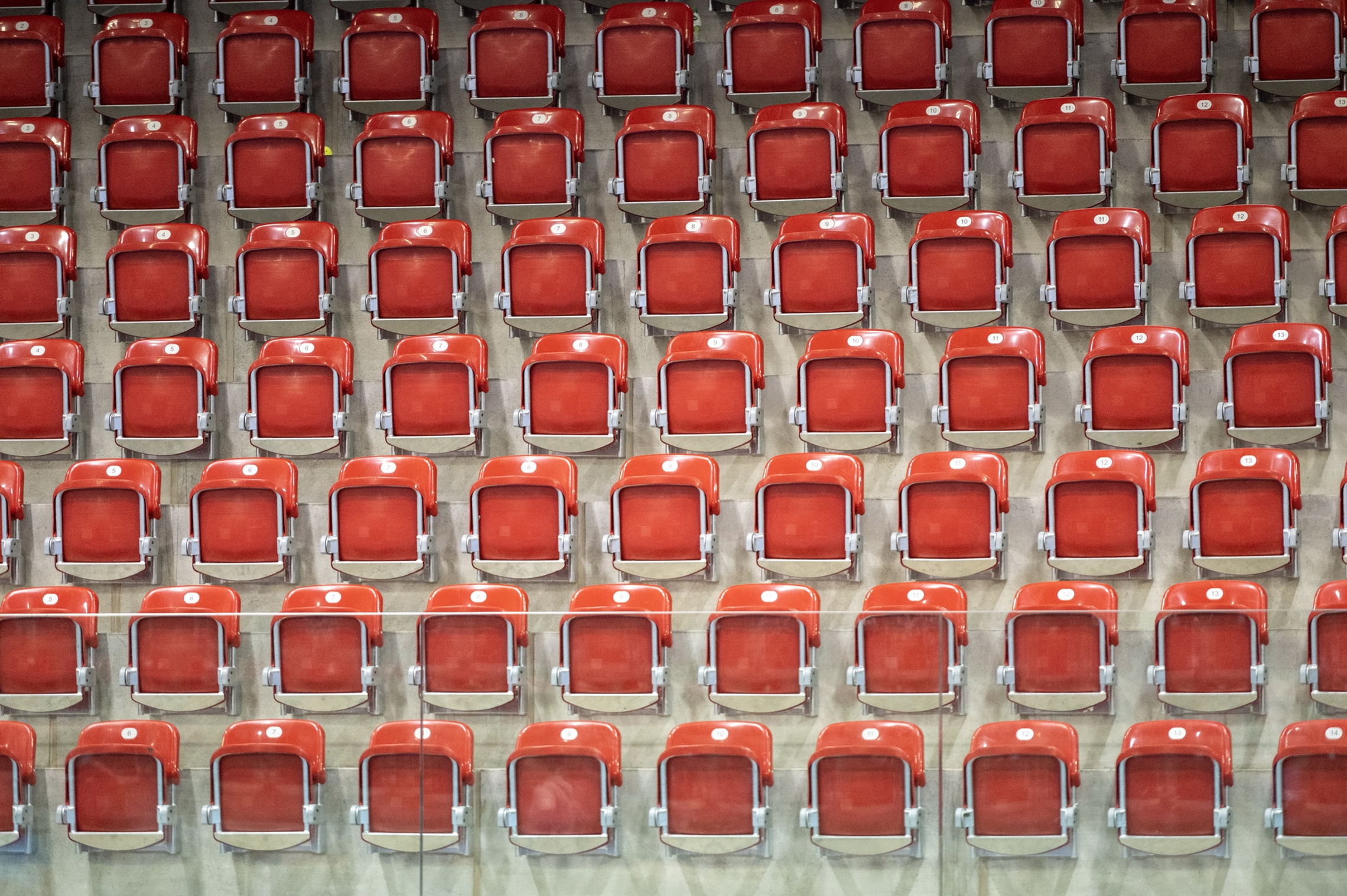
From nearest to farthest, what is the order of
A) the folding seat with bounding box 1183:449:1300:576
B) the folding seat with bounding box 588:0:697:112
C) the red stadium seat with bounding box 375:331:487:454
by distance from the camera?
1. the folding seat with bounding box 1183:449:1300:576
2. the red stadium seat with bounding box 375:331:487:454
3. the folding seat with bounding box 588:0:697:112

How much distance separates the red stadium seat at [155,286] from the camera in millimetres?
3975

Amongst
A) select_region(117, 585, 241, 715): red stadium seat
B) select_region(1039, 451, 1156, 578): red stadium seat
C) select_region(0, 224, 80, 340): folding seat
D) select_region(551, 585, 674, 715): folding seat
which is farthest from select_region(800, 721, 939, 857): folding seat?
select_region(0, 224, 80, 340): folding seat

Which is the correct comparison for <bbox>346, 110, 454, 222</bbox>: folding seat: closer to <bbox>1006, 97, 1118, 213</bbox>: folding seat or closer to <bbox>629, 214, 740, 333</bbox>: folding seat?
<bbox>629, 214, 740, 333</bbox>: folding seat

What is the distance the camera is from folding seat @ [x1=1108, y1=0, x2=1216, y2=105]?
412 centimetres

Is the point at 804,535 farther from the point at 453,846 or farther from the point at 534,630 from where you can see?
the point at 453,846

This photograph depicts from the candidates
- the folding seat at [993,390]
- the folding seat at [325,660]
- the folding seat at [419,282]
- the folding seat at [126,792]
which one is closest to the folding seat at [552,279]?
the folding seat at [419,282]

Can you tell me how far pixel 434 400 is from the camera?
12.2ft

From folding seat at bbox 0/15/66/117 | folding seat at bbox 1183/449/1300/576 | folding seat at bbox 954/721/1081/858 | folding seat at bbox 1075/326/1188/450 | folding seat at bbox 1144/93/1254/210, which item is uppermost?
folding seat at bbox 0/15/66/117

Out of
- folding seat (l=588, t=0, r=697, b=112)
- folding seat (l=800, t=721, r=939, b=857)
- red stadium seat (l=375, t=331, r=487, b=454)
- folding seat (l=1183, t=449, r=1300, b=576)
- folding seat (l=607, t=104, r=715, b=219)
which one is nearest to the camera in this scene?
folding seat (l=800, t=721, r=939, b=857)

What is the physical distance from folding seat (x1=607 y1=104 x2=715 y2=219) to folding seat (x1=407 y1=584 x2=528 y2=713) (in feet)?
5.31

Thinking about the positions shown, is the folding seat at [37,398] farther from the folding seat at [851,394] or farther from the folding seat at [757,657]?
the folding seat at [757,657]

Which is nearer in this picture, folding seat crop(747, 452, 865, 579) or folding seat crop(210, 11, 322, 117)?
folding seat crop(747, 452, 865, 579)

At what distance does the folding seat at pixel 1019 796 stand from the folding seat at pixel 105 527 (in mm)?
2015

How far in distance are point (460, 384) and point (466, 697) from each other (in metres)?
1.16
